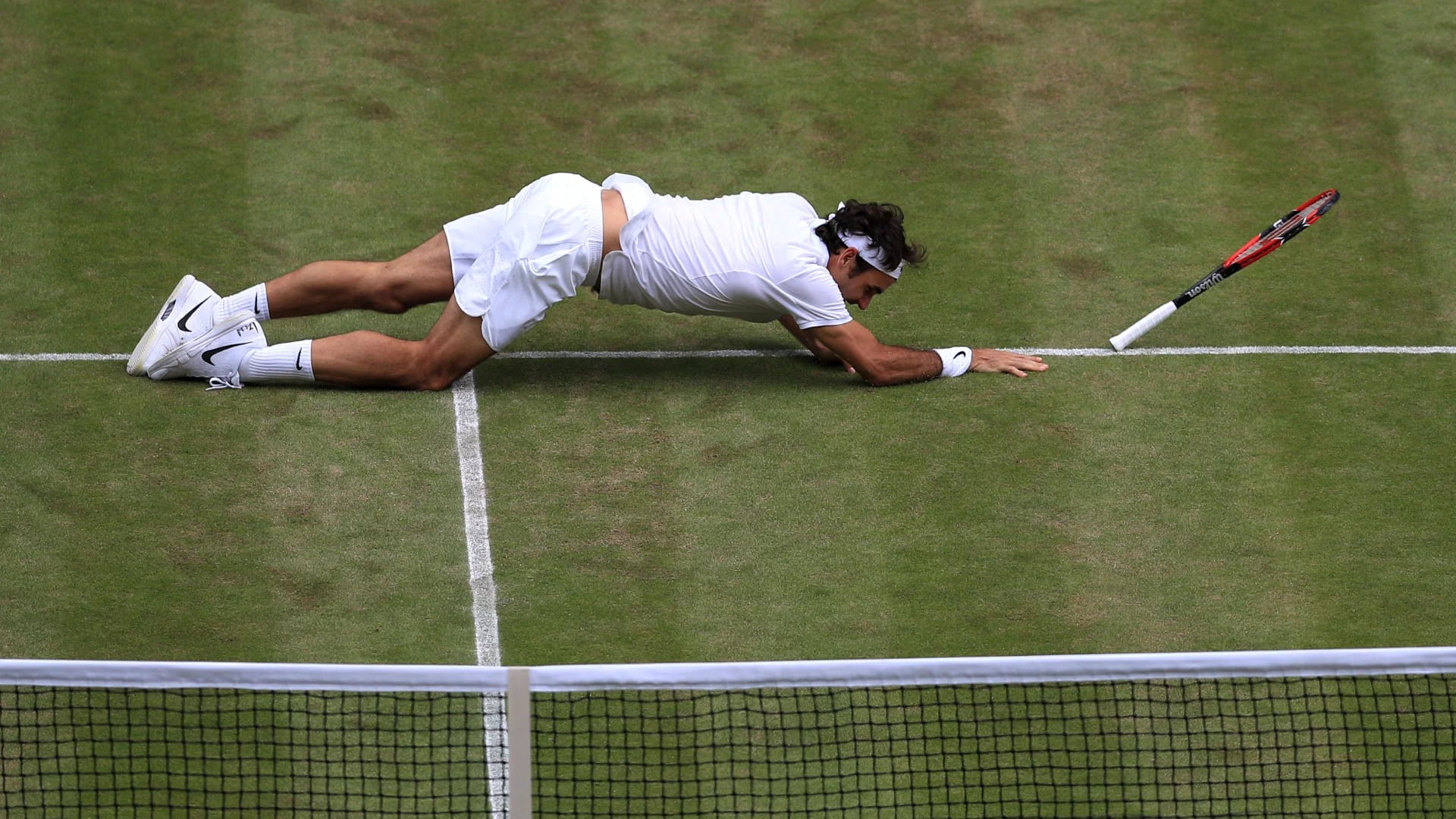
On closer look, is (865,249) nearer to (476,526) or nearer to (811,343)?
(811,343)

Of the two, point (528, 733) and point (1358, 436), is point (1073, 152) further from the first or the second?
point (528, 733)

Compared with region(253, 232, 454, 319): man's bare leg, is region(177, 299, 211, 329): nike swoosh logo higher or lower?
lower

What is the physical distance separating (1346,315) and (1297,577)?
2710mm

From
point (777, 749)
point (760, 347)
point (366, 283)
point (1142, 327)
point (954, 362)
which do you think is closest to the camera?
point (777, 749)

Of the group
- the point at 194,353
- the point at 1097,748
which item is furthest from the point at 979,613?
the point at 194,353

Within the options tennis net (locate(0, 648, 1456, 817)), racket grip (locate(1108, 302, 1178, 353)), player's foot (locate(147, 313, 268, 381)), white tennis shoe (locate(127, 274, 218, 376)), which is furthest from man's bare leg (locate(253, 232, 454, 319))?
racket grip (locate(1108, 302, 1178, 353))

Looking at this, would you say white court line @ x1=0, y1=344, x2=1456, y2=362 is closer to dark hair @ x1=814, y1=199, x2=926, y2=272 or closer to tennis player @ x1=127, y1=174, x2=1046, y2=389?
tennis player @ x1=127, y1=174, x2=1046, y2=389

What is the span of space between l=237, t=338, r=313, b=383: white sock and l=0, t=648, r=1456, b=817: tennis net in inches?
92.3

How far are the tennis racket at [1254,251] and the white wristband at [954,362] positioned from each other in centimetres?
97

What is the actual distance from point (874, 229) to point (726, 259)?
0.78 metres

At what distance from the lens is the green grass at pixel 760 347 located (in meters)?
7.63

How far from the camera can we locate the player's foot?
28.9 feet

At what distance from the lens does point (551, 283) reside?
28.6 feet

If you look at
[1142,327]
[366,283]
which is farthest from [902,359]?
[366,283]
